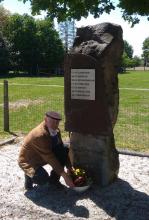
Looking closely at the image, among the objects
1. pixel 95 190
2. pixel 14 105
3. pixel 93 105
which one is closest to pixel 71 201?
pixel 95 190

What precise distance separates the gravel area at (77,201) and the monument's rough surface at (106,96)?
28 centimetres

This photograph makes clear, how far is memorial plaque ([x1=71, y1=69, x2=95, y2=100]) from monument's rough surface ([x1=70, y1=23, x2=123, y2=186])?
198 millimetres

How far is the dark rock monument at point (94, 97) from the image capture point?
6492 mm

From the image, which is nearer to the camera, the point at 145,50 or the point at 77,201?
the point at 77,201

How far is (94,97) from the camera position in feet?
21.6

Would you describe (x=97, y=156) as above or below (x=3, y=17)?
below

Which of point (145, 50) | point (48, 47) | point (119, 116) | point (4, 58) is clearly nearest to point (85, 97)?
point (119, 116)

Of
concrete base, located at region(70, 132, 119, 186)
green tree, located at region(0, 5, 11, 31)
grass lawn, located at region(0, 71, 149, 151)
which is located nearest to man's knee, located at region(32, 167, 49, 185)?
concrete base, located at region(70, 132, 119, 186)

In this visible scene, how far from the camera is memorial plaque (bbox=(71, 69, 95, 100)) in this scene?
21.5ft

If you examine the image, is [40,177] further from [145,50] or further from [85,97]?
[145,50]

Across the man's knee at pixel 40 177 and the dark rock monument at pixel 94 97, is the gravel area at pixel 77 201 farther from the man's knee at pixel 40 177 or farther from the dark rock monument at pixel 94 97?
the dark rock monument at pixel 94 97

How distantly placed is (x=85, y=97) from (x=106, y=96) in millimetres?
335

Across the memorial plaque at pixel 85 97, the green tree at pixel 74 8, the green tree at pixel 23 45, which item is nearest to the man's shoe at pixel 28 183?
the memorial plaque at pixel 85 97

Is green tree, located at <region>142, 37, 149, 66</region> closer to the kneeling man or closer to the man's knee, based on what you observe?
the kneeling man
